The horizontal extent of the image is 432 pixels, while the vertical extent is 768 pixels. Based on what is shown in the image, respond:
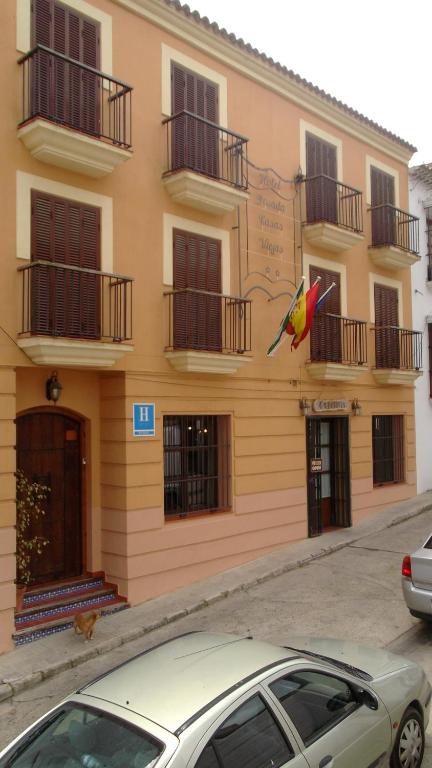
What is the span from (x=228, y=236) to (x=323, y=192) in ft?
9.86

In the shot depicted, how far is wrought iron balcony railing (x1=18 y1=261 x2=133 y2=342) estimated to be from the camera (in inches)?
328

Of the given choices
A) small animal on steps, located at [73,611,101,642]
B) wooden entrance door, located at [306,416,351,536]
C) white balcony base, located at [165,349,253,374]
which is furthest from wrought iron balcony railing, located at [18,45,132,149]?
wooden entrance door, located at [306,416,351,536]

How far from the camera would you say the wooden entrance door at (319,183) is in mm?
13102

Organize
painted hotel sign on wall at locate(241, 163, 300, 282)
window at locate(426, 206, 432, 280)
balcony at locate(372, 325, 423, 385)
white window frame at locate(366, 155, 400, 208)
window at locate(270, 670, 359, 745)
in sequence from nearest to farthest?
window at locate(270, 670, 359, 745) < painted hotel sign on wall at locate(241, 163, 300, 282) < balcony at locate(372, 325, 423, 385) < white window frame at locate(366, 155, 400, 208) < window at locate(426, 206, 432, 280)

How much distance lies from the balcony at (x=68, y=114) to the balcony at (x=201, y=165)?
1.05 metres

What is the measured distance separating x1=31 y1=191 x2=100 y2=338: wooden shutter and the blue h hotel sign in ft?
4.61

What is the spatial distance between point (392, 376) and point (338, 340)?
2174 mm

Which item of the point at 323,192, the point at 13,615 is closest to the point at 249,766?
the point at 13,615

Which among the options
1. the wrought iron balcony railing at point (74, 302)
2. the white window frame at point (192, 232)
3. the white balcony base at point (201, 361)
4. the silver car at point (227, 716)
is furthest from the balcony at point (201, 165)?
the silver car at point (227, 716)

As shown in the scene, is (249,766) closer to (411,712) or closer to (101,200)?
(411,712)

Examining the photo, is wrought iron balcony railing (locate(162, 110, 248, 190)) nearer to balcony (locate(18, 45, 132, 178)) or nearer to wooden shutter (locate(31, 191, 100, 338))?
balcony (locate(18, 45, 132, 178))

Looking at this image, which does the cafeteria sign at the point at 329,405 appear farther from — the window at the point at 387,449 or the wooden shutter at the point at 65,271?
the wooden shutter at the point at 65,271

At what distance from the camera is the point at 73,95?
8852 millimetres

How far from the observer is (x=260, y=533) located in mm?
11664
